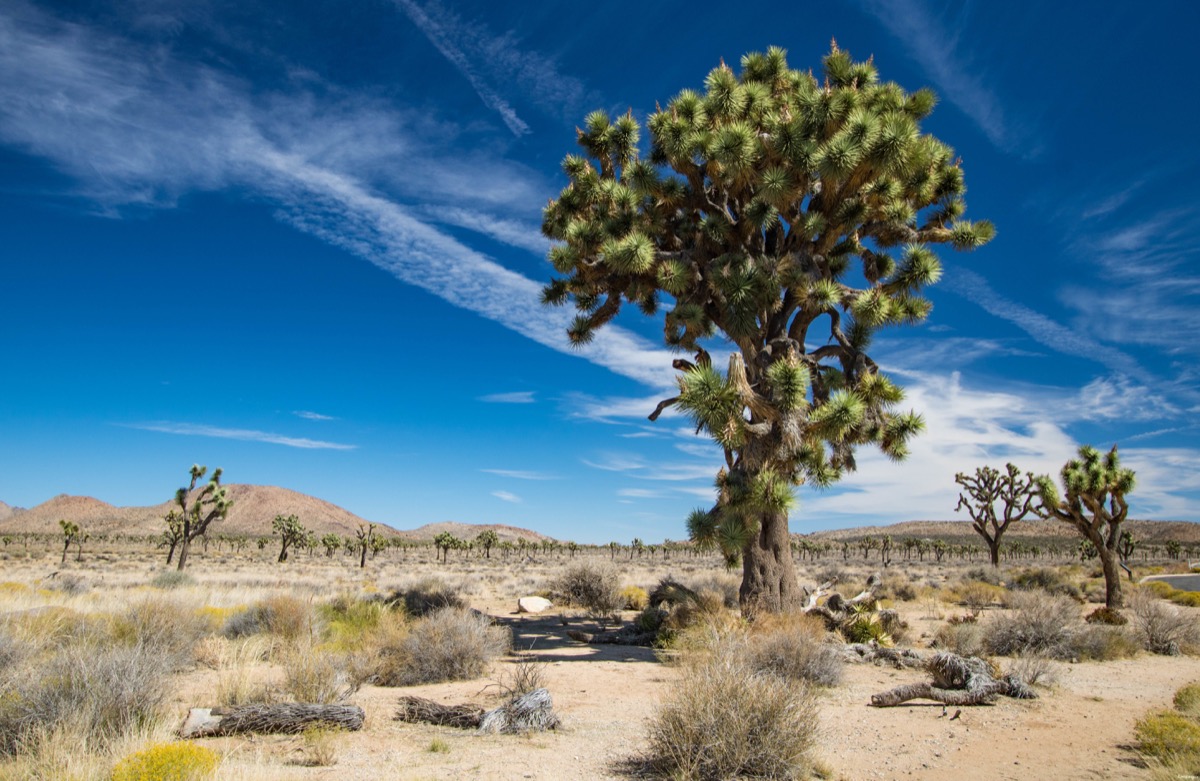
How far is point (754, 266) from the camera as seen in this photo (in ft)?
36.2

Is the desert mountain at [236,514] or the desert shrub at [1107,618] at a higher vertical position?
the desert mountain at [236,514]

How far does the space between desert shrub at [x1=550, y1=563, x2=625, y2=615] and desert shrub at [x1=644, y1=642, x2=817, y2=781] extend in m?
11.9

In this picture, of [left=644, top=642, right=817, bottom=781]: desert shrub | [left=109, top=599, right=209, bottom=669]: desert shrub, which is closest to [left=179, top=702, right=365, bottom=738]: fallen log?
[left=109, top=599, right=209, bottom=669]: desert shrub

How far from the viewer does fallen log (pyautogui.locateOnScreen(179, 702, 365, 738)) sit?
18.6 feet

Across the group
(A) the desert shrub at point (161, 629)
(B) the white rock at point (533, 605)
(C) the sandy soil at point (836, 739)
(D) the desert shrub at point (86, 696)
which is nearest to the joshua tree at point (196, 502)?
(B) the white rock at point (533, 605)

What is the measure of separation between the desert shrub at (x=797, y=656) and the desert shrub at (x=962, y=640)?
10.2ft

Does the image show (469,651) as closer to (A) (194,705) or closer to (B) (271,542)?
(A) (194,705)

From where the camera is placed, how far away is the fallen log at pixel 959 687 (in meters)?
7.26

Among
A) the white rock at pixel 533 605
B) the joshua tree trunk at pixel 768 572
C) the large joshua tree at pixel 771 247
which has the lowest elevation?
the white rock at pixel 533 605

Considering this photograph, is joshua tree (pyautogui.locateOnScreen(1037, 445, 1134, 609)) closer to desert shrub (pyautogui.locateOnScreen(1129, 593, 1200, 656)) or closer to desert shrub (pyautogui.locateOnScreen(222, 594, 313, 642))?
desert shrub (pyautogui.locateOnScreen(1129, 593, 1200, 656))

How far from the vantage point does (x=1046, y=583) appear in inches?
907

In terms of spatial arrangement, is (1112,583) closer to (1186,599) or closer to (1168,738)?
(1186,599)

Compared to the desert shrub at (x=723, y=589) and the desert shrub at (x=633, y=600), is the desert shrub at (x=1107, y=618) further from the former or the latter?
the desert shrub at (x=633, y=600)

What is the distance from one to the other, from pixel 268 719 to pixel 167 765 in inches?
84.9
